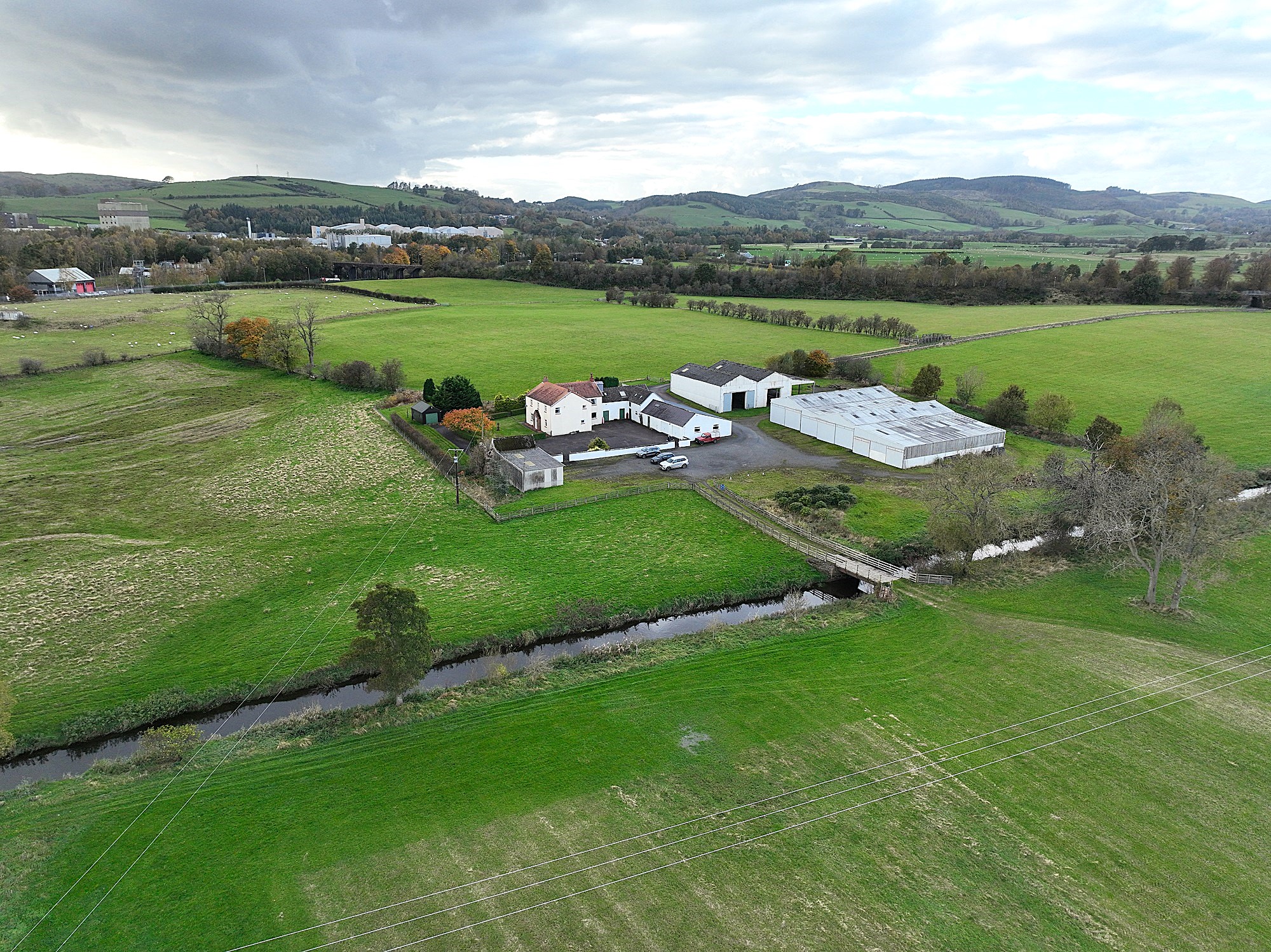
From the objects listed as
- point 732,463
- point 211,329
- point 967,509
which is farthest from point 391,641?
point 211,329

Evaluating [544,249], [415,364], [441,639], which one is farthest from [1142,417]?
[544,249]

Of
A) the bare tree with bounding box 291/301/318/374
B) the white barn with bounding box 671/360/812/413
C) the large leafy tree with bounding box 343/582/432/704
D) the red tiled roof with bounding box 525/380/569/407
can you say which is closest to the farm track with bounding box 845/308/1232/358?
the white barn with bounding box 671/360/812/413

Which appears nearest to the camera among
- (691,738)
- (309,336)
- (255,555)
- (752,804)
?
(752,804)

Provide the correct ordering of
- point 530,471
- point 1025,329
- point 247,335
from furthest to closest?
point 1025,329, point 247,335, point 530,471

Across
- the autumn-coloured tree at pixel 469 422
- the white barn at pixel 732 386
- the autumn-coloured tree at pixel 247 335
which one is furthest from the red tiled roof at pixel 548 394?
the autumn-coloured tree at pixel 247 335

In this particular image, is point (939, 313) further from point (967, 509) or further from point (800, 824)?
point (800, 824)

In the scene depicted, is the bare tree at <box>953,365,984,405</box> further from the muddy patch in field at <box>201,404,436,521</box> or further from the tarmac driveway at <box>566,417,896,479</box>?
the muddy patch in field at <box>201,404,436,521</box>
